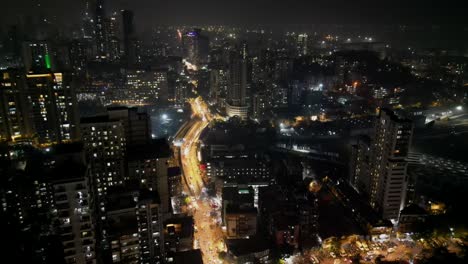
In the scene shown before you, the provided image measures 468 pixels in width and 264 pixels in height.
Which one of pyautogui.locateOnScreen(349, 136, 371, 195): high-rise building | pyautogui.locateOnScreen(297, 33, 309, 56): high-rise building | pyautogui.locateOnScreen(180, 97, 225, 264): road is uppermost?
pyautogui.locateOnScreen(297, 33, 309, 56): high-rise building

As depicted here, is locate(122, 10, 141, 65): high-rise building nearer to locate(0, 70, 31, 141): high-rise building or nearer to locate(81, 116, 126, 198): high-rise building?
locate(0, 70, 31, 141): high-rise building

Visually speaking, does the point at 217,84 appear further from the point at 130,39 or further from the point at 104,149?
the point at 104,149

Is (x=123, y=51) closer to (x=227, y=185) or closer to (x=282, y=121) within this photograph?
(x=282, y=121)

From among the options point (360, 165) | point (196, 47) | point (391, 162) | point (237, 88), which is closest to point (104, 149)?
point (391, 162)

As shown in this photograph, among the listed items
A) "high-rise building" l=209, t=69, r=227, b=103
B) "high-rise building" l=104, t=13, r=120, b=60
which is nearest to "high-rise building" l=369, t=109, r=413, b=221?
"high-rise building" l=209, t=69, r=227, b=103

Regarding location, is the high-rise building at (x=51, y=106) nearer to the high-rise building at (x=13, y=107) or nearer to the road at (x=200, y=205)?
the high-rise building at (x=13, y=107)

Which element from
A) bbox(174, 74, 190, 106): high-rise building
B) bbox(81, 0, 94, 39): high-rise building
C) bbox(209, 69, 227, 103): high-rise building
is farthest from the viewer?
bbox(81, 0, 94, 39): high-rise building

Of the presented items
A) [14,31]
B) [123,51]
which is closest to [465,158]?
[14,31]
